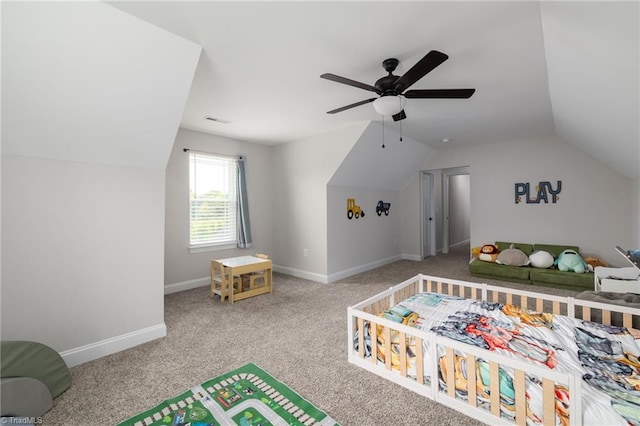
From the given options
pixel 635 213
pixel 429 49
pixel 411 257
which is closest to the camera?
pixel 429 49

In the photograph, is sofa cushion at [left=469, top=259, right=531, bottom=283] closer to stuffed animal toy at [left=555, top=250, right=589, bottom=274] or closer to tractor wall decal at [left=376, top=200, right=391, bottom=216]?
stuffed animal toy at [left=555, top=250, right=589, bottom=274]

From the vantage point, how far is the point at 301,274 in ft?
16.0

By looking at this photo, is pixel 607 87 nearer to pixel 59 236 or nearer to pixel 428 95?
pixel 428 95

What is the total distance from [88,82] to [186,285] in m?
3.10

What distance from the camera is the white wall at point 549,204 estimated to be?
4.31 meters

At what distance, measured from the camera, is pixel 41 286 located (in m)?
2.06

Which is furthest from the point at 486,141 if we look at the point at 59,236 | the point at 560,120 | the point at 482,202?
the point at 59,236

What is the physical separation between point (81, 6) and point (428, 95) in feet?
7.61

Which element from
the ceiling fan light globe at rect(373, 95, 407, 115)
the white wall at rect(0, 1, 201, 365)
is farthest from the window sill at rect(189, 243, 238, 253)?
the ceiling fan light globe at rect(373, 95, 407, 115)

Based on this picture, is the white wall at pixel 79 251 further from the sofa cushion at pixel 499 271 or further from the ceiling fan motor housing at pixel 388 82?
the sofa cushion at pixel 499 271

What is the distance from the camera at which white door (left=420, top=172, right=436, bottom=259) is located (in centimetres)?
630

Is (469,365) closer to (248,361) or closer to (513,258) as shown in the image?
(248,361)

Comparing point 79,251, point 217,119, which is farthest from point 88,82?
point 217,119

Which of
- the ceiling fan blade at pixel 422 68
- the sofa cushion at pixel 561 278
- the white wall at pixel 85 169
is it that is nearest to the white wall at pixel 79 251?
the white wall at pixel 85 169
